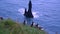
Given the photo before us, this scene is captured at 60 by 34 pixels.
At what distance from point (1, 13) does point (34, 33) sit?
24.7 meters

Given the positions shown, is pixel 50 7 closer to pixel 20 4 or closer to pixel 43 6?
pixel 43 6

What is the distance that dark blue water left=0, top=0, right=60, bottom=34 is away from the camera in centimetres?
2810

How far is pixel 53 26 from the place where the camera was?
25.6 metres

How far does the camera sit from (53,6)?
3606 cm

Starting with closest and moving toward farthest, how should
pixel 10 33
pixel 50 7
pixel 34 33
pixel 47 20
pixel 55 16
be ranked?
pixel 10 33, pixel 34 33, pixel 47 20, pixel 55 16, pixel 50 7

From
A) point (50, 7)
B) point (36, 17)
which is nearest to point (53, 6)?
point (50, 7)

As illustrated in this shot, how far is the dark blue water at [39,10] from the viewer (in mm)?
28100

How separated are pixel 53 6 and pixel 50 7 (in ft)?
3.15

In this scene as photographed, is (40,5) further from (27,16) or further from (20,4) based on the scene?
(27,16)

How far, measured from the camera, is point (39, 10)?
1310 inches

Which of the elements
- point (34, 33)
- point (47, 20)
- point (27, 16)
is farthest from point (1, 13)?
point (34, 33)

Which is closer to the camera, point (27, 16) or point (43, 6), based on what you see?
point (27, 16)

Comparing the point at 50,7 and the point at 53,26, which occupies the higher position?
the point at 50,7

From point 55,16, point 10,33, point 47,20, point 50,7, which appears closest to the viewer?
point 10,33
